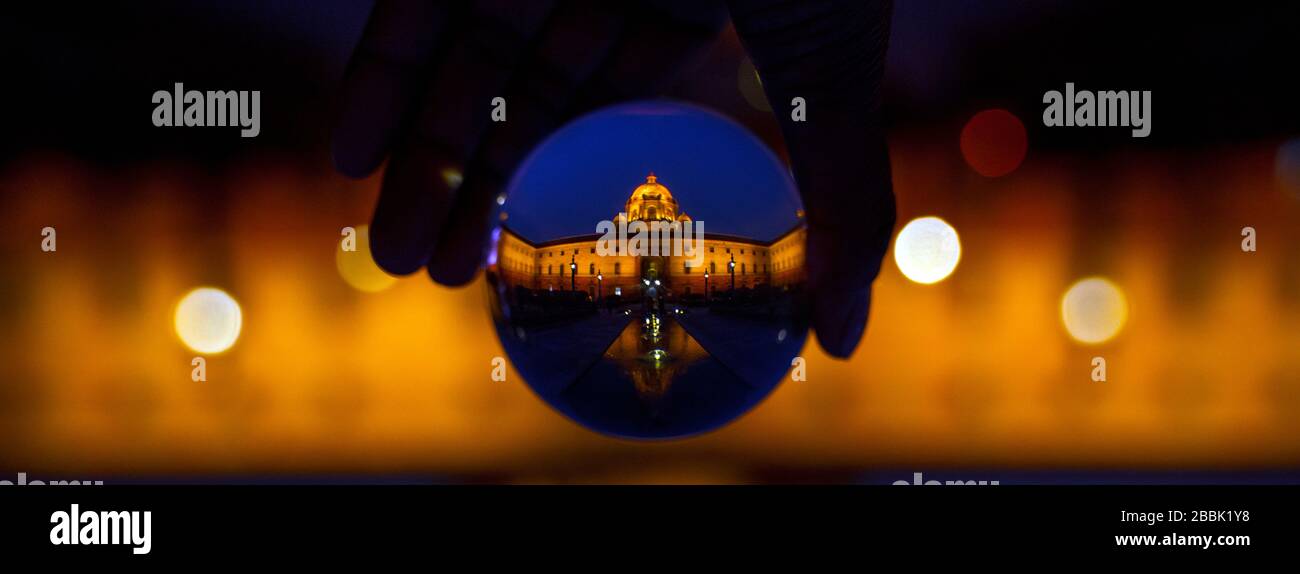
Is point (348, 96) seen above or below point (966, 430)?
above

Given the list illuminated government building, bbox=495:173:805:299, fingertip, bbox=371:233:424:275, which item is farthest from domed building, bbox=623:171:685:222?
fingertip, bbox=371:233:424:275

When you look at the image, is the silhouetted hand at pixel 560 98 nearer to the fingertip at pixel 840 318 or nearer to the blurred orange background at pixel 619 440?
the fingertip at pixel 840 318

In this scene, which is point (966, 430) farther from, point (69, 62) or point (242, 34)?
point (69, 62)

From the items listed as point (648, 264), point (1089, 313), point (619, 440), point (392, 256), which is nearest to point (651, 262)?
point (648, 264)

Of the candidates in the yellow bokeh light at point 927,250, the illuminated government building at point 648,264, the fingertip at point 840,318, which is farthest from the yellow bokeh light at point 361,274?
the illuminated government building at point 648,264

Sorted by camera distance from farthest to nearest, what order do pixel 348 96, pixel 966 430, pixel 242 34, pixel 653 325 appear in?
pixel 242 34
pixel 966 430
pixel 348 96
pixel 653 325

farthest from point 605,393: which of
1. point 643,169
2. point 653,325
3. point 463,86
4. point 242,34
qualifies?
point 242,34

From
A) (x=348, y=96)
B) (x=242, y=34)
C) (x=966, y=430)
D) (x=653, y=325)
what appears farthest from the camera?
(x=242, y=34)

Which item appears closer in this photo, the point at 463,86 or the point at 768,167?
the point at 768,167
